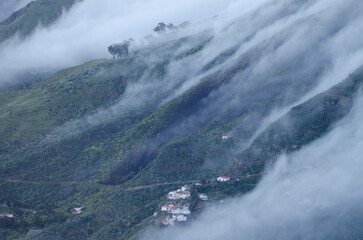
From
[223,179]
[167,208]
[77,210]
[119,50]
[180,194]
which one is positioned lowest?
[223,179]

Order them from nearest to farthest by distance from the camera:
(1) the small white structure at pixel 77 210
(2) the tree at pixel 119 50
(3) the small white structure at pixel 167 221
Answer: (3) the small white structure at pixel 167 221 → (1) the small white structure at pixel 77 210 → (2) the tree at pixel 119 50

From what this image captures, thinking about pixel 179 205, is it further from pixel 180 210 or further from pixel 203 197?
pixel 203 197

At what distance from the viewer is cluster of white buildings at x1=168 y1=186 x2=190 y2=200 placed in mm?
75081

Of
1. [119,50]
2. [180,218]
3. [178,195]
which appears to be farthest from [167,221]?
[119,50]

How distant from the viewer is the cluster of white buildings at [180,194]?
2956 inches

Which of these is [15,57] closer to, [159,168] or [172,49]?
[172,49]

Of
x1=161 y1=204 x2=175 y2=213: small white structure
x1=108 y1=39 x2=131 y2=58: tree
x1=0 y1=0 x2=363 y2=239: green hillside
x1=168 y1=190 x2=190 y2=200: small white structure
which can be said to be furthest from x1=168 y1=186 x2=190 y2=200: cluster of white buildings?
x1=108 y1=39 x2=131 y2=58: tree

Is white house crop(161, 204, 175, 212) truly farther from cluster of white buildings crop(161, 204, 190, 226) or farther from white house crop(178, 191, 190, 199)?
white house crop(178, 191, 190, 199)

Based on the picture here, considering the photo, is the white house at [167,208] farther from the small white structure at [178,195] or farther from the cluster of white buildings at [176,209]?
the small white structure at [178,195]

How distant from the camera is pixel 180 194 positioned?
249ft

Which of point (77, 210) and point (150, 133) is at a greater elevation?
point (150, 133)

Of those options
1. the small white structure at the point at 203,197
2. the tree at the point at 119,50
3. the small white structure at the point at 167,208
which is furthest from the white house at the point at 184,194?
the tree at the point at 119,50

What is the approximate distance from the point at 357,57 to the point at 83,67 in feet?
278

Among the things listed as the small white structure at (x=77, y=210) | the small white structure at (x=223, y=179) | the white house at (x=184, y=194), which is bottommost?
the small white structure at (x=223, y=179)
